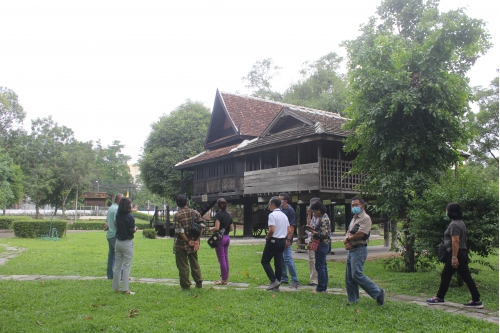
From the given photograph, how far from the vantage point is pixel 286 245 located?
8.72 metres

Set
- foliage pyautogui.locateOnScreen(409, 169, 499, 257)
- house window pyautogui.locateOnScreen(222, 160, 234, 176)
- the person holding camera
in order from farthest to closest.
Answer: house window pyautogui.locateOnScreen(222, 160, 234, 176) → foliage pyautogui.locateOnScreen(409, 169, 499, 257) → the person holding camera

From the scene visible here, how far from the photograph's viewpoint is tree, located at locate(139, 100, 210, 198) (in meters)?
35.8

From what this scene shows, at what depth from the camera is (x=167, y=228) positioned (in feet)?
91.9

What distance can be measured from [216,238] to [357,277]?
9.86 feet

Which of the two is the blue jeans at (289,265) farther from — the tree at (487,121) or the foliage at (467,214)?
the tree at (487,121)

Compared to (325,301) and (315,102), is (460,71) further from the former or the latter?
(315,102)

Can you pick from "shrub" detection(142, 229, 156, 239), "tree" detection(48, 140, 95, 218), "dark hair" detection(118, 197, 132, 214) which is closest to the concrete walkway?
"dark hair" detection(118, 197, 132, 214)

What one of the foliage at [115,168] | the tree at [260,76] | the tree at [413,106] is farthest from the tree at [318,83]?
the foliage at [115,168]

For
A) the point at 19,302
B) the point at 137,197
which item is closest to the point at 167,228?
the point at 19,302

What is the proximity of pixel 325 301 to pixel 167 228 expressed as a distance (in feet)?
71.8

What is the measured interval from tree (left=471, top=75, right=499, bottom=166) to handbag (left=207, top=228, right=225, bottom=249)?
2340 cm

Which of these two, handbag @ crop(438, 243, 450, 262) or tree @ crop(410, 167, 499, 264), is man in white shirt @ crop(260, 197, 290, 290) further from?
tree @ crop(410, 167, 499, 264)

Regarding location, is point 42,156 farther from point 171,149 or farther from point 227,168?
point 227,168

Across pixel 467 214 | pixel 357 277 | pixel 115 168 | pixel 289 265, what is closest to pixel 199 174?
pixel 289 265
